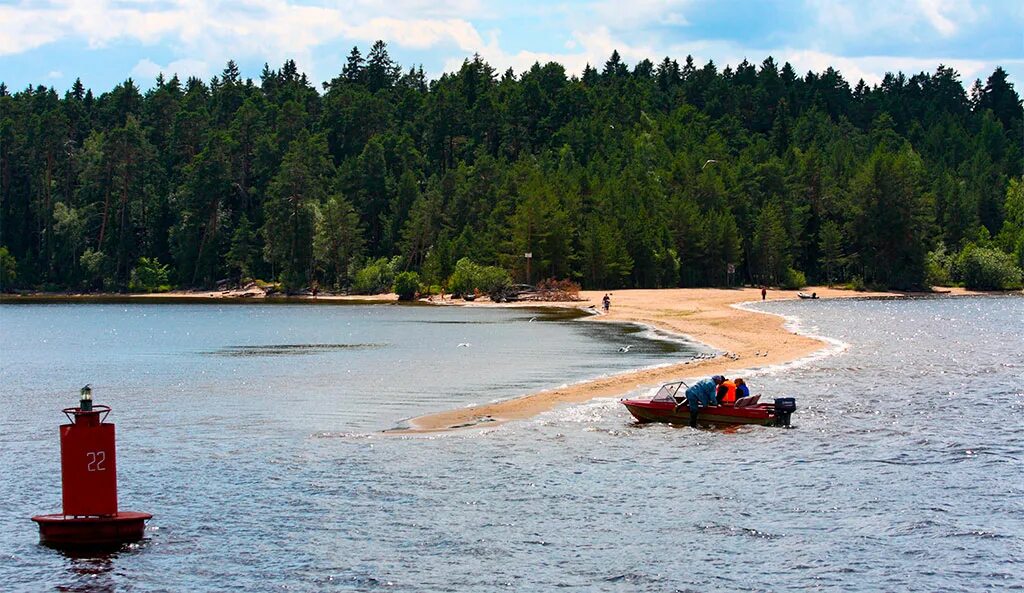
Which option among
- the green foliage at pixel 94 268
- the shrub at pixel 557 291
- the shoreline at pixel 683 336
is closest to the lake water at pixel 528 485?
the shoreline at pixel 683 336

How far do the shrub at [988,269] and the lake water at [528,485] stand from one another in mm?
91220

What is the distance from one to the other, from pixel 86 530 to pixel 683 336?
52.9 m

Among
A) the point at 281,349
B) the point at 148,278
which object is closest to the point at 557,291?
the point at 281,349

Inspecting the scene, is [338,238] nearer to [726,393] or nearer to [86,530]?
[726,393]

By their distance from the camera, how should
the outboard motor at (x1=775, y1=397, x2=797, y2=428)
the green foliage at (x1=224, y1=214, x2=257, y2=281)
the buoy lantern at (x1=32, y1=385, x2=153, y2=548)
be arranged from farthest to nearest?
the green foliage at (x1=224, y1=214, x2=257, y2=281) < the outboard motor at (x1=775, y1=397, x2=797, y2=428) < the buoy lantern at (x1=32, y1=385, x2=153, y2=548)

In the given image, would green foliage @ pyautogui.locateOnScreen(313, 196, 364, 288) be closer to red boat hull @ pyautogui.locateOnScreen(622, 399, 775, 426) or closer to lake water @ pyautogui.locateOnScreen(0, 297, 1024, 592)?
lake water @ pyautogui.locateOnScreen(0, 297, 1024, 592)

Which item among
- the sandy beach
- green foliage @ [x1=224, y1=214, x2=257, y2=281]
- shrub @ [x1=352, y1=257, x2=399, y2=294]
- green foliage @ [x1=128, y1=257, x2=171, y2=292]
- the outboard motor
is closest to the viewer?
the outboard motor

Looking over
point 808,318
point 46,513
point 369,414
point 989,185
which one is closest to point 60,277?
point 808,318

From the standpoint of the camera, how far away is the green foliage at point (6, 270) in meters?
168

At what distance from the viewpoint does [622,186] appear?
473 feet

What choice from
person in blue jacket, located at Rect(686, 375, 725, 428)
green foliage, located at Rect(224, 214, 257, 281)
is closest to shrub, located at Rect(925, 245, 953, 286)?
green foliage, located at Rect(224, 214, 257, 281)

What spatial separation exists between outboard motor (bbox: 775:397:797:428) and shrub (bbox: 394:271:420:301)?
331ft

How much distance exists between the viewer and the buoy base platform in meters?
21.1

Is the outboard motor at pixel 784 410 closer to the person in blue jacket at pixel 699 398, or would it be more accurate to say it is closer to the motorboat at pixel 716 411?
the motorboat at pixel 716 411
